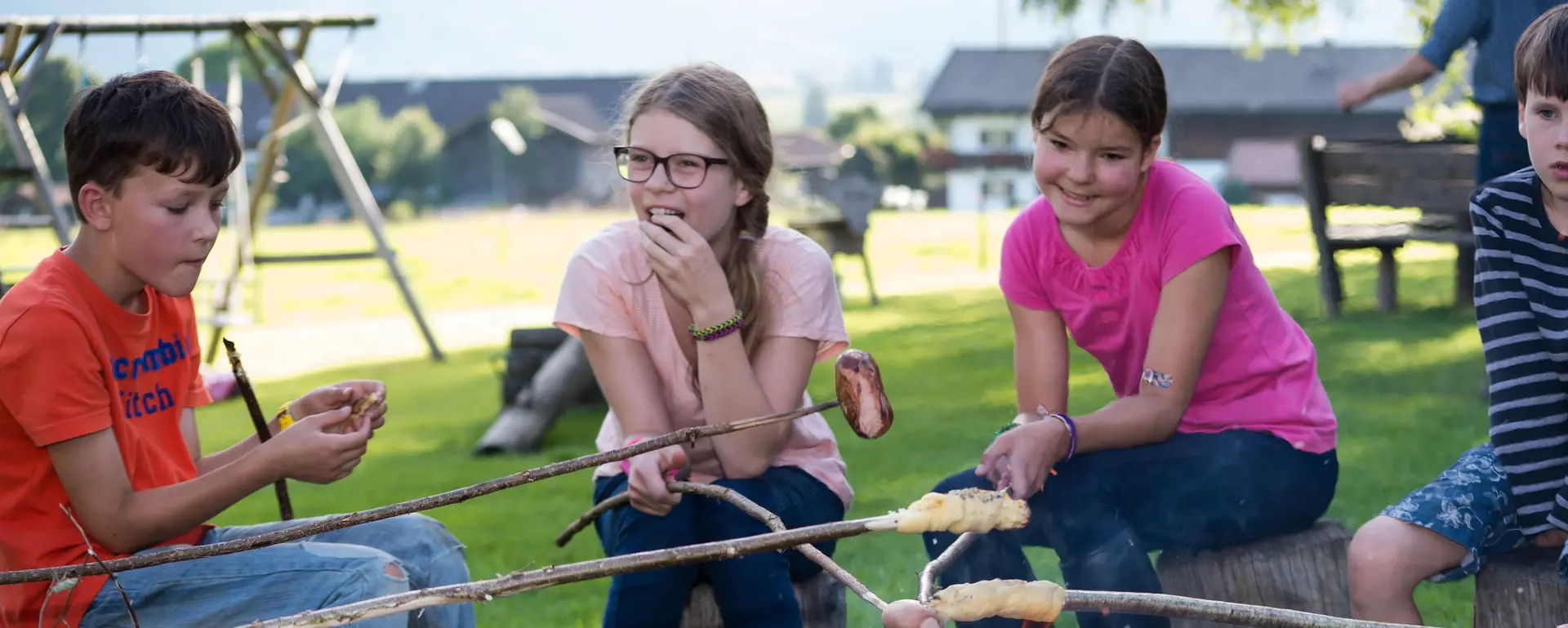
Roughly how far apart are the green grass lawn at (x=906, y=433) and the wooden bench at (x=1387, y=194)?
28 cm

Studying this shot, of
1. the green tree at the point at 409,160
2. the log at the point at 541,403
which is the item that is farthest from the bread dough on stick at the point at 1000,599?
the green tree at the point at 409,160

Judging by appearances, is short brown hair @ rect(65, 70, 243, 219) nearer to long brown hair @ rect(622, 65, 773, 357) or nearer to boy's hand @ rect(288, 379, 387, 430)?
boy's hand @ rect(288, 379, 387, 430)

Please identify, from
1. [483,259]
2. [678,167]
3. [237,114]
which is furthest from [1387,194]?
[483,259]

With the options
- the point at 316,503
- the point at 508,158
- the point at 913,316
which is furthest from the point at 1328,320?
the point at 508,158

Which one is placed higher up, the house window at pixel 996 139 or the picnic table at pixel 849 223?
the picnic table at pixel 849 223

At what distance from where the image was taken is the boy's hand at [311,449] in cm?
238

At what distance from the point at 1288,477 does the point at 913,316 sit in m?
8.93

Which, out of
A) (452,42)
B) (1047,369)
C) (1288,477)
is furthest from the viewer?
(452,42)

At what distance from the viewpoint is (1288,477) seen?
272 cm

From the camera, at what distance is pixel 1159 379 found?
2.71 metres

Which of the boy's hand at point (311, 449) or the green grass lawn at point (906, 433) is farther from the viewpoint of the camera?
the green grass lawn at point (906, 433)

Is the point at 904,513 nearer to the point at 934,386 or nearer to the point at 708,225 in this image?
the point at 708,225

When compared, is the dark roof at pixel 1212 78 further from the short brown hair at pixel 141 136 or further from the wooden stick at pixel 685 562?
the wooden stick at pixel 685 562

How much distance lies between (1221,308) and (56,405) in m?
2.16
